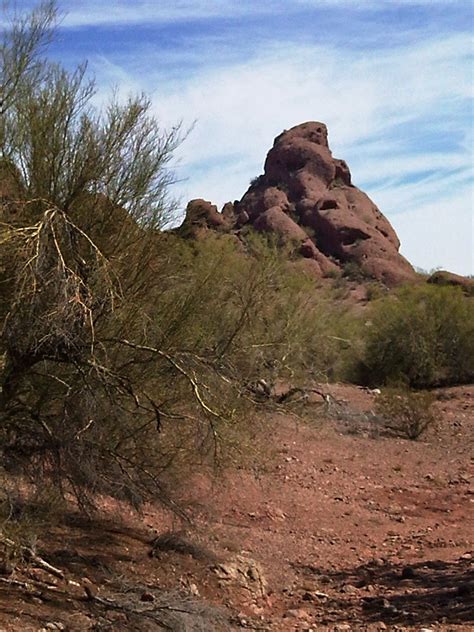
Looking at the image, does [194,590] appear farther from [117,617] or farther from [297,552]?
[297,552]

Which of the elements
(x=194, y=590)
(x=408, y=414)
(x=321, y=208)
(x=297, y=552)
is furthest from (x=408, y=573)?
(x=321, y=208)

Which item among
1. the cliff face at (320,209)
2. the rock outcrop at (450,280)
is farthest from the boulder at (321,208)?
the rock outcrop at (450,280)

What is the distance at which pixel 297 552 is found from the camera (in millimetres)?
11172

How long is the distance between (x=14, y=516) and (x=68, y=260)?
223cm

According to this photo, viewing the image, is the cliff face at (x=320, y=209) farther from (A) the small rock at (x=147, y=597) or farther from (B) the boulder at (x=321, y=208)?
(A) the small rock at (x=147, y=597)

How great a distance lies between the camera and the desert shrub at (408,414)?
21031mm

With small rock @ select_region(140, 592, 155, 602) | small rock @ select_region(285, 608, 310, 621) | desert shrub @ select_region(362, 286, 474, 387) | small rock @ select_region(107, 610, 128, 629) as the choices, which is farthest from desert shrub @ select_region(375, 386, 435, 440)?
small rock @ select_region(107, 610, 128, 629)

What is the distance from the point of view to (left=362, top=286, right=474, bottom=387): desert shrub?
33.0 meters

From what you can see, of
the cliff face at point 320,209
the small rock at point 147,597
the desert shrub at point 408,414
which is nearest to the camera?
the small rock at point 147,597

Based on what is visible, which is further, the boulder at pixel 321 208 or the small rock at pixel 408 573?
the boulder at pixel 321 208

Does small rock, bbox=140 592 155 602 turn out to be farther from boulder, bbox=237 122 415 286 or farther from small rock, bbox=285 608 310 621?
boulder, bbox=237 122 415 286

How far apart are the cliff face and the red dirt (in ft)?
149

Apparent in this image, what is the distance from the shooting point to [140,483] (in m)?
8.59

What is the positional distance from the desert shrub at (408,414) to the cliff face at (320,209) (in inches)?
1510
